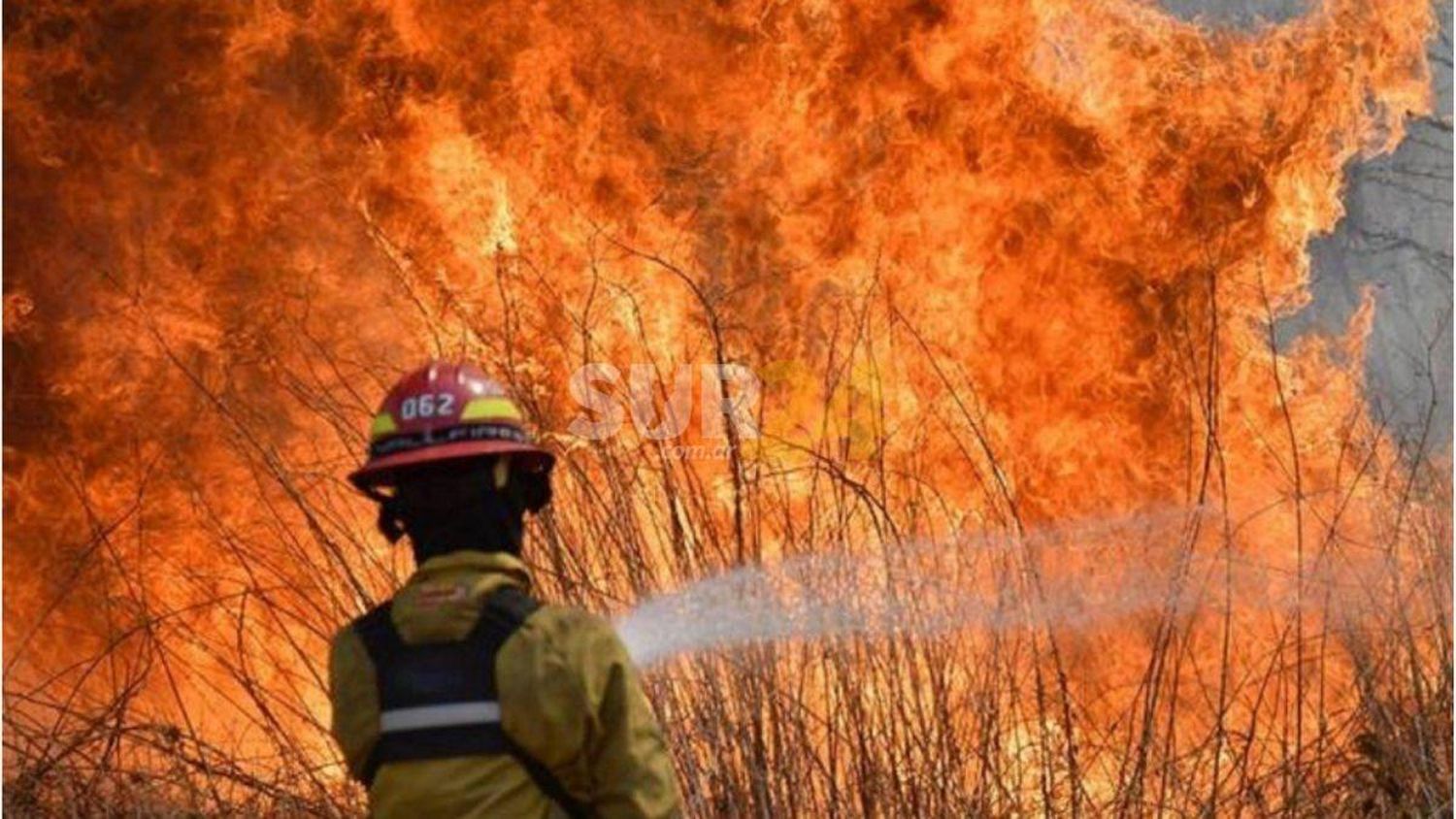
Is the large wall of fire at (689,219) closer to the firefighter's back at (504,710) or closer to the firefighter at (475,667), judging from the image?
the firefighter at (475,667)

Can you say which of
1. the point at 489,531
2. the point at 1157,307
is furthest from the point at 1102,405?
the point at 489,531

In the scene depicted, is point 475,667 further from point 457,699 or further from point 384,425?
point 384,425

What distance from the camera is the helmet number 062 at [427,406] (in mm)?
4316

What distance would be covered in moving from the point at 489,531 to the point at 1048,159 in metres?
6.72

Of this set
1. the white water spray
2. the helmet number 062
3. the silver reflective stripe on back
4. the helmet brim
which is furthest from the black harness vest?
the white water spray

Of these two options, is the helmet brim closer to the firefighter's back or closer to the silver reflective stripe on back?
the firefighter's back

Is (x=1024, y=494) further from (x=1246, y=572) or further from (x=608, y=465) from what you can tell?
(x=608, y=465)

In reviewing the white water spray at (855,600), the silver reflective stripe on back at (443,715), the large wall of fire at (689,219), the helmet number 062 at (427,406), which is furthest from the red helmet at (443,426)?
the large wall of fire at (689,219)

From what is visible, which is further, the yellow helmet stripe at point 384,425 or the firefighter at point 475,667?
the yellow helmet stripe at point 384,425

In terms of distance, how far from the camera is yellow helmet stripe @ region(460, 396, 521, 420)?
4305 millimetres

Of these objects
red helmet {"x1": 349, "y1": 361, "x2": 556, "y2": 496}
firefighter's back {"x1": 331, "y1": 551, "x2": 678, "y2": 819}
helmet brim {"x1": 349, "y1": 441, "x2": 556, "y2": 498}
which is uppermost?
red helmet {"x1": 349, "y1": 361, "x2": 556, "y2": 496}

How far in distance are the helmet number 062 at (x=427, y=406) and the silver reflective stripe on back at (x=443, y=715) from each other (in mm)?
556

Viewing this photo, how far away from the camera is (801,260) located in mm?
10516

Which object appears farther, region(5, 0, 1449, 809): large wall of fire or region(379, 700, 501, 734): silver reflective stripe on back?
region(5, 0, 1449, 809): large wall of fire
